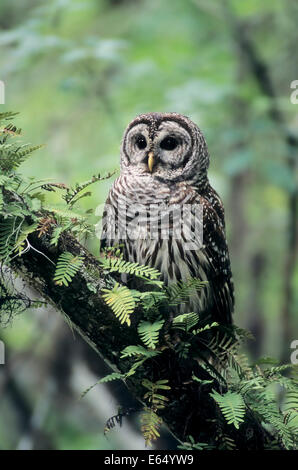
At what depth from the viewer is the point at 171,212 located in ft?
12.4

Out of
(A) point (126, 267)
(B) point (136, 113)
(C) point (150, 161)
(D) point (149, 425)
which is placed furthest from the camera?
(B) point (136, 113)

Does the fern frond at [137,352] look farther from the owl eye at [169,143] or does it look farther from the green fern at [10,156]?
the owl eye at [169,143]

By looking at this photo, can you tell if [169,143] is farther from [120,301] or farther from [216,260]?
[120,301]

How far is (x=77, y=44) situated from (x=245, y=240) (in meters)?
3.84

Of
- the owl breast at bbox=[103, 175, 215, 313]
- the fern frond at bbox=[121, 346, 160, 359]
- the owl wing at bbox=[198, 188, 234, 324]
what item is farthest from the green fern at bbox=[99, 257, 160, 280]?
the owl wing at bbox=[198, 188, 234, 324]

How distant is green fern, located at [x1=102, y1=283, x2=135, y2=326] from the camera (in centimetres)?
265

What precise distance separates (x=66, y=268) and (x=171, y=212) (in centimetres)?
126

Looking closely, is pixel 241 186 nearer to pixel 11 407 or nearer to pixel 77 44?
pixel 77 44

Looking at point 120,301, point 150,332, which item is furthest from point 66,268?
point 150,332

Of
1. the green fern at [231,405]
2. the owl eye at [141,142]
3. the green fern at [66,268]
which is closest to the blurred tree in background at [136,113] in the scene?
the owl eye at [141,142]

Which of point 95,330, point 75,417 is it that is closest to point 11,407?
point 75,417

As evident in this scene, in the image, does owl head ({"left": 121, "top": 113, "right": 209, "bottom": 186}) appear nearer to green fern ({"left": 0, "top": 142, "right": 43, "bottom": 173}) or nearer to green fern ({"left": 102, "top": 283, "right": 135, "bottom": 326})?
green fern ({"left": 0, "top": 142, "right": 43, "bottom": 173})

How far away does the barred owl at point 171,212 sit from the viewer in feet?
12.5

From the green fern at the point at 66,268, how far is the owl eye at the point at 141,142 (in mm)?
1496
